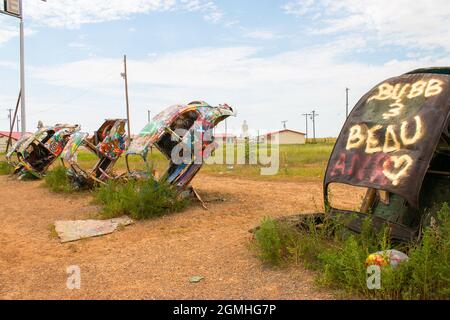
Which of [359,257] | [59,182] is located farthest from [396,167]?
[59,182]

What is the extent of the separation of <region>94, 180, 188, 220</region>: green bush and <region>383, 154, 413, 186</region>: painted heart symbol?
4.85 meters

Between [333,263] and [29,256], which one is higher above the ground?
[333,263]

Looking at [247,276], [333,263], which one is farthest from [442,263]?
[247,276]

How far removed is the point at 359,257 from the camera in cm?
413

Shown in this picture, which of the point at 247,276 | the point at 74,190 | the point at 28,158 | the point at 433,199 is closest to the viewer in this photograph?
the point at 247,276

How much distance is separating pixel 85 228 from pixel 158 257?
8.22 ft

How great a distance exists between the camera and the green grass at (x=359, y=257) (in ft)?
12.0

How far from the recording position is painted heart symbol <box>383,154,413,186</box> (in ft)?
14.5

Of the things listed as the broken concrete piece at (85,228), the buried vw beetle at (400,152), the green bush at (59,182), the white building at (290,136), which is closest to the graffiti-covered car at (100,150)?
the green bush at (59,182)

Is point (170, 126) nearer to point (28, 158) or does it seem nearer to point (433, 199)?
point (433, 199)

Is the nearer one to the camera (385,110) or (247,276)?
(247,276)

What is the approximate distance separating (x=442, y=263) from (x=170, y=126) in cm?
708

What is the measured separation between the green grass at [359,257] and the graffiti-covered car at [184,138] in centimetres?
443

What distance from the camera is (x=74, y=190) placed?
40.9 ft
